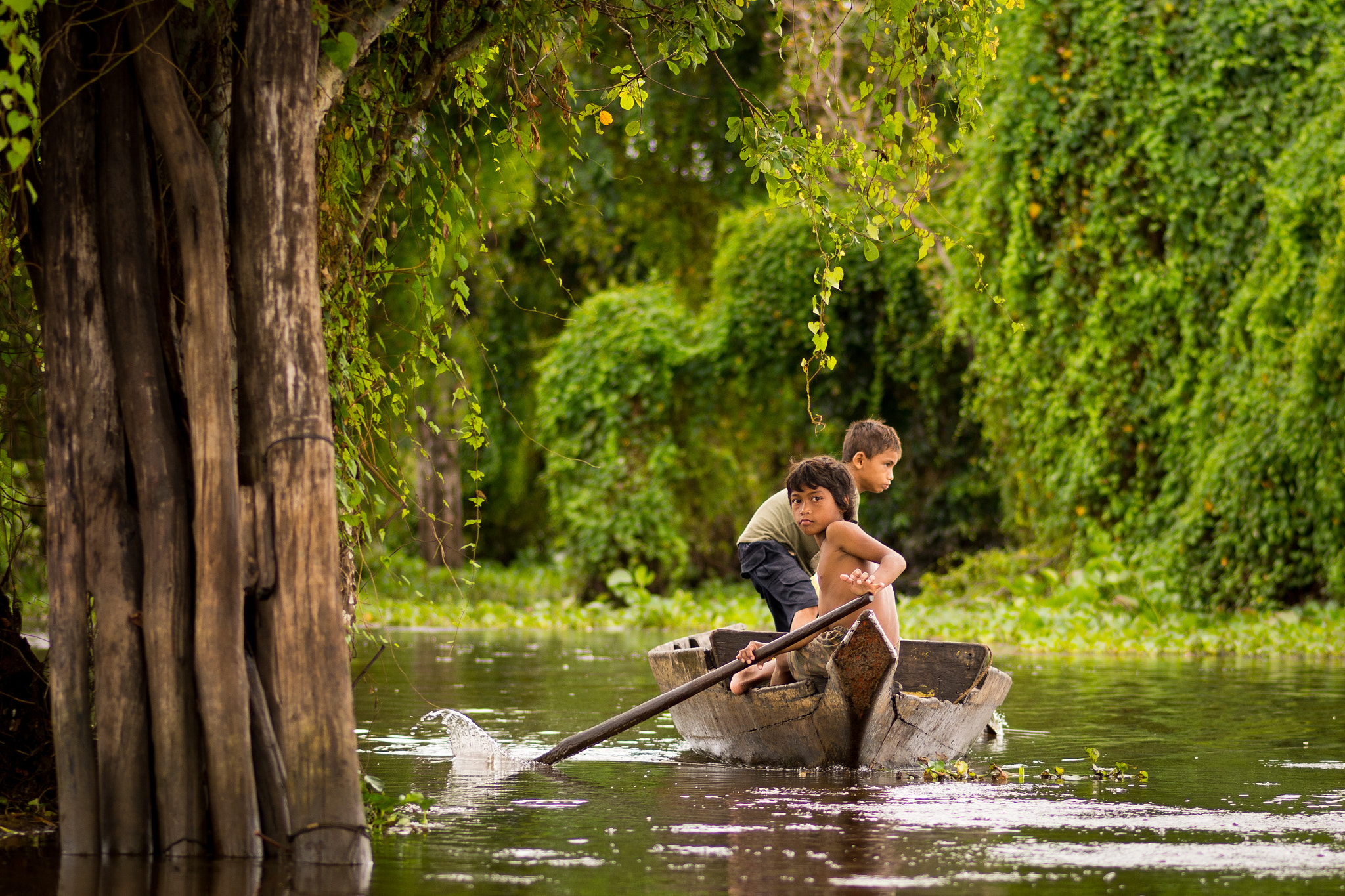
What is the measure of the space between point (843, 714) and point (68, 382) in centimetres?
328

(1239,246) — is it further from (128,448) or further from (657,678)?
(128,448)

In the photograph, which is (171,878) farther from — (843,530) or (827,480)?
(827,480)

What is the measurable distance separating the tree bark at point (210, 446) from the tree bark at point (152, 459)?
0.10 metres

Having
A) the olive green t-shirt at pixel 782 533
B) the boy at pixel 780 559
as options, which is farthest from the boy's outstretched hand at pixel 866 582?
the olive green t-shirt at pixel 782 533

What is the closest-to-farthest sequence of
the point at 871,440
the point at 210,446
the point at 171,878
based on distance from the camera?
the point at 171,878 < the point at 210,446 < the point at 871,440

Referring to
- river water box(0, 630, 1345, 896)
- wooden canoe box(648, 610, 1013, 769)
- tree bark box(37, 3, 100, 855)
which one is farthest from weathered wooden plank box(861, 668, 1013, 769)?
tree bark box(37, 3, 100, 855)

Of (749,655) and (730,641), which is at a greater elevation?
(749,655)

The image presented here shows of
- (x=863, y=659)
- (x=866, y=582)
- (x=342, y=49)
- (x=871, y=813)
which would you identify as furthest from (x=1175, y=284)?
(x=342, y=49)

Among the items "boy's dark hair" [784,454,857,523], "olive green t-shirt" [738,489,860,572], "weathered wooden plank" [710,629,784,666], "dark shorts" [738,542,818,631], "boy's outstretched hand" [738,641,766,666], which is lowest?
"weathered wooden plank" [710,629,784,666]

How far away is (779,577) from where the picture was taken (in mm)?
8062

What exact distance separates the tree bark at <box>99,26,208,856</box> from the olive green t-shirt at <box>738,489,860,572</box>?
4066 millimetres

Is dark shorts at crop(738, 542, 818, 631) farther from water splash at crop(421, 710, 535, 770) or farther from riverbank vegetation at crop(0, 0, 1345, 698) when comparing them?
water splash at crop(421, 710, 535, 770)

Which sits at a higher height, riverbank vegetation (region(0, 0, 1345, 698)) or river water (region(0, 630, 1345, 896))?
riverbank vegetation (region(0, 0, 1345, 698))

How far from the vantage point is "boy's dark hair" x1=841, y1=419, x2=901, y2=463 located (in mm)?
7371
